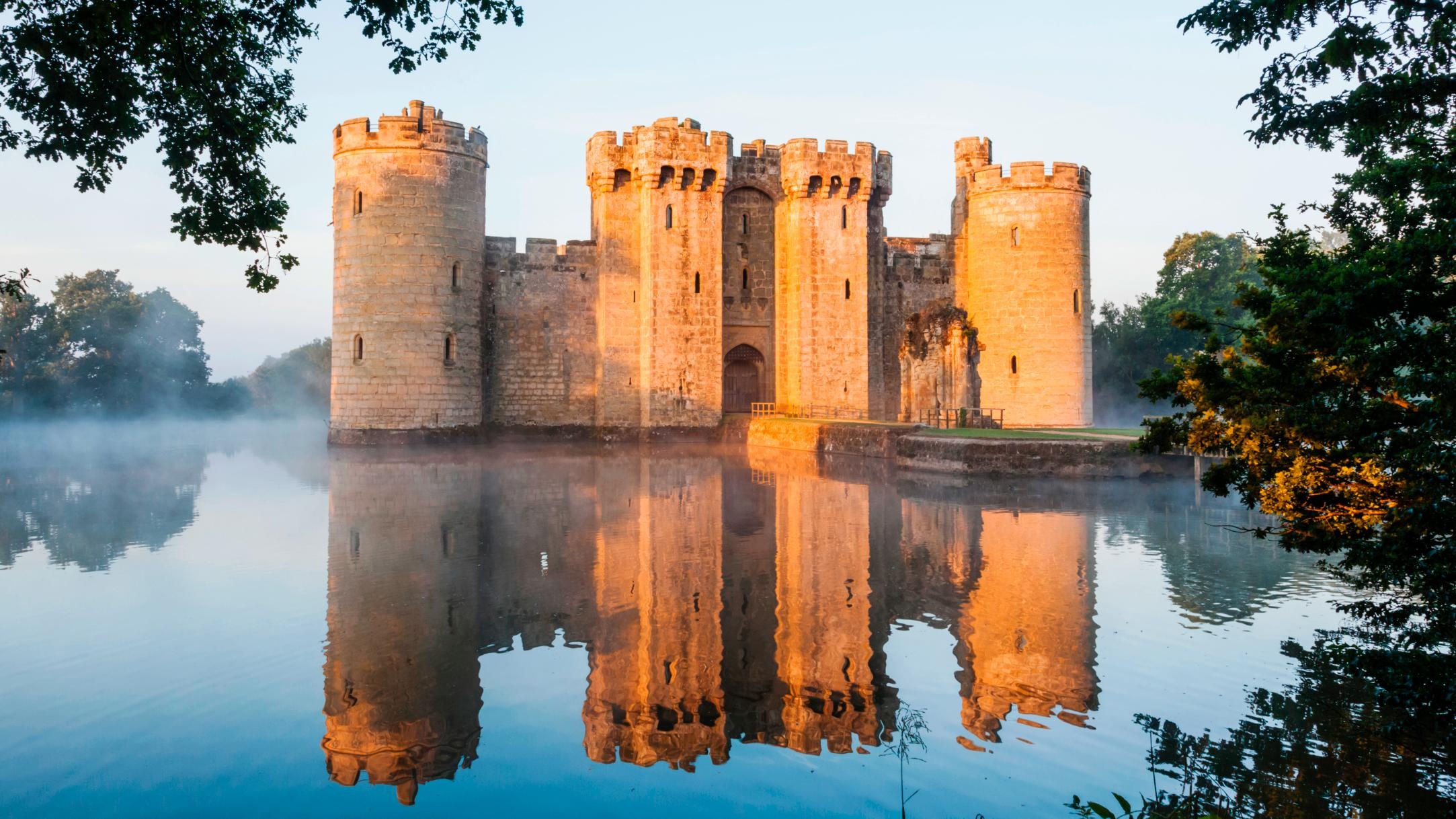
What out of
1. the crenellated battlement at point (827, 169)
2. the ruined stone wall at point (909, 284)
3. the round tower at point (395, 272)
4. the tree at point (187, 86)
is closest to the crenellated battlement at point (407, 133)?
the round tower at point (395, 272)

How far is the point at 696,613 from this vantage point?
7.03m

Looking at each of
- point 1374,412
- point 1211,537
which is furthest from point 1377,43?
point 1211,537

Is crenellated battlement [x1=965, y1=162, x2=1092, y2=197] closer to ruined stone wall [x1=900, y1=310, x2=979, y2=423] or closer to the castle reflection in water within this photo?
ruined stone wall [x1=900, y1=310, x2=979, y2=423]

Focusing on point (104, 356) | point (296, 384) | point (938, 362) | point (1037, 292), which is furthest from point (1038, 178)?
point (296, 384)

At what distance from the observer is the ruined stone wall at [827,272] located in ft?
93.1

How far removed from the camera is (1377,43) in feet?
25.1

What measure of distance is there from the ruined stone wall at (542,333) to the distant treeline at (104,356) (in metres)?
20.4

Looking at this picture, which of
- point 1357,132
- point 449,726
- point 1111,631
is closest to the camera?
point 449,726

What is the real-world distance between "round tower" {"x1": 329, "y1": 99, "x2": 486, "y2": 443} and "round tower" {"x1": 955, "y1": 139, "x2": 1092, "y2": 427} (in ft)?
49.5

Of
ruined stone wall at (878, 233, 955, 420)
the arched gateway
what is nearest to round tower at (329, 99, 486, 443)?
the arched gateway

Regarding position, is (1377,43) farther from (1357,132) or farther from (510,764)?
(510,764)

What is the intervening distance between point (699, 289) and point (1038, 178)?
400 inches

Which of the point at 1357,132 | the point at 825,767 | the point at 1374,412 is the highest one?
the point at 1357,132

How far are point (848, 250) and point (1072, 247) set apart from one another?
635 cm
